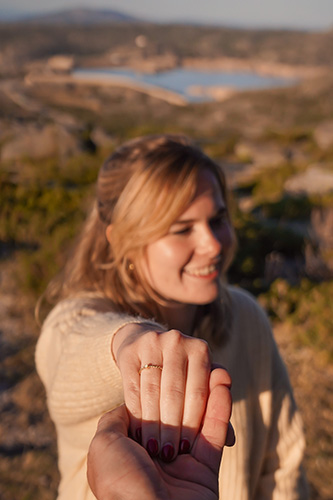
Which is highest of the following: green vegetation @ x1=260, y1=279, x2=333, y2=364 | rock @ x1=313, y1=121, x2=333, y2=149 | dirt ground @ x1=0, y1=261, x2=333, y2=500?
green vegetation @ x1=260, y1=279, x2=333, y2=364

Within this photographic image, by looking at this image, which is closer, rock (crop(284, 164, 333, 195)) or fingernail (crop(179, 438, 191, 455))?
fingernail (crop(179, 438, 191, 455))

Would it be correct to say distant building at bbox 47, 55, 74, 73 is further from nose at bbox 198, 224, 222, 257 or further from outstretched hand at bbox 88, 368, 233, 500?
outstretched hand at bbox 88, 368, 233, 500

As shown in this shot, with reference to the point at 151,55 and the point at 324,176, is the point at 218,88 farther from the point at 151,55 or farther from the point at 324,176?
the point at 324,176

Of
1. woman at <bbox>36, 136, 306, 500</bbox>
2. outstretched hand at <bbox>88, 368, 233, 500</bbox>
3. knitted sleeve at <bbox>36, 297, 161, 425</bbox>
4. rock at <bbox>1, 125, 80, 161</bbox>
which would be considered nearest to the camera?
outstretched hand at <bbox>88, 368, 233, 500</bbox>

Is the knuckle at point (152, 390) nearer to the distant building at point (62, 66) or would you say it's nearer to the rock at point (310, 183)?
the distant building at point (62, 66)

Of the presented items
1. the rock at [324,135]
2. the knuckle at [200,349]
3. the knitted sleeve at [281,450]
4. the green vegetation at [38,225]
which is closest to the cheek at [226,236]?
the knitted sleeve at [281,450]

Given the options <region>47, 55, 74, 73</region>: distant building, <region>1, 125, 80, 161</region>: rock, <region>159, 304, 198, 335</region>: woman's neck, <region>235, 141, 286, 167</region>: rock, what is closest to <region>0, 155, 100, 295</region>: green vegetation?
<region>47, 55, 74, 73</region>: distant building

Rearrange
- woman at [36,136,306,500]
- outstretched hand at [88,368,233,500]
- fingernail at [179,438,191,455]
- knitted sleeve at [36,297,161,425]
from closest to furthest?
1. outstretched hand at [88,368,233,500]
2. fingernail at [179,438,191,455]
3. knitted sleeve at [36,297,161,425]
4. woman at [36,136,306,500]

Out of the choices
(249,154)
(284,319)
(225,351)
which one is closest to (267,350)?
(225,351)

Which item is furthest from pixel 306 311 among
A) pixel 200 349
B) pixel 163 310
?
pixel 200 349

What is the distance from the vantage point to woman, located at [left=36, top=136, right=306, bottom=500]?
122 cm

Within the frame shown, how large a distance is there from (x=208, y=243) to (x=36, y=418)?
10.1ft

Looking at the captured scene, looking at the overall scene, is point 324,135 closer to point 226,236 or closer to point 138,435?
point 226,236

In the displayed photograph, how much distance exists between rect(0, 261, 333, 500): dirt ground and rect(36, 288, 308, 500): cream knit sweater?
182cm
